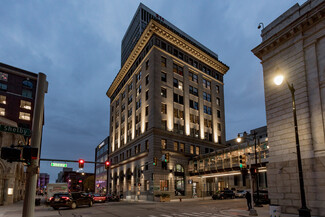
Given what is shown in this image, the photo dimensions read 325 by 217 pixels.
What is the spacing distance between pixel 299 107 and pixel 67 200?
24.3 metres

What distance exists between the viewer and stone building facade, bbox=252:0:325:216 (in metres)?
19.2

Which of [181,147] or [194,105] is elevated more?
[194,105]

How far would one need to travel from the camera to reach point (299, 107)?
2088 cm

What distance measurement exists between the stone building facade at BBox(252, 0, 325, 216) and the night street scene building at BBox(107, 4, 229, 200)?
2817cm

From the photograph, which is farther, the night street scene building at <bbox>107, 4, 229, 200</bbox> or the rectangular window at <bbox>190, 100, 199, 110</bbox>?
the rectangular window at <bbox>190, 100, 199, 110</bbox>

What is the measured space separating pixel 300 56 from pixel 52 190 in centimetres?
3845

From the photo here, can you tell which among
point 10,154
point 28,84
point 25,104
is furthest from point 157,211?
point 28,84

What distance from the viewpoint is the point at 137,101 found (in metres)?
61.7

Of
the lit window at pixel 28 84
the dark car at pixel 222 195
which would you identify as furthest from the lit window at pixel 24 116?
the dark car at pixel 222 195

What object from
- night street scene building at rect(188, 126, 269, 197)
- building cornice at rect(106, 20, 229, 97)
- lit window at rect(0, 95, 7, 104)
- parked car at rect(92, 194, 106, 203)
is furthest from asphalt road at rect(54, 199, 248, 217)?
lit window at rect(0, 95, 7, 104)

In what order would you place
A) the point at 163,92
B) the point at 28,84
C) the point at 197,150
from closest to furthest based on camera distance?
1. the point at 163,92
2. the point at 197,150
3. the point at 28,84

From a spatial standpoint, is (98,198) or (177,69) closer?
(98,198)

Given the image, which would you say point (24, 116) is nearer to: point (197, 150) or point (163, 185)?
point (163, 185)

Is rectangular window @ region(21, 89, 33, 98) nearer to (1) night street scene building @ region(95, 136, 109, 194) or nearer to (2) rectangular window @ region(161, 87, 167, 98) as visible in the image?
(1) night street scene building @ region(95, 136, 109, 194)
